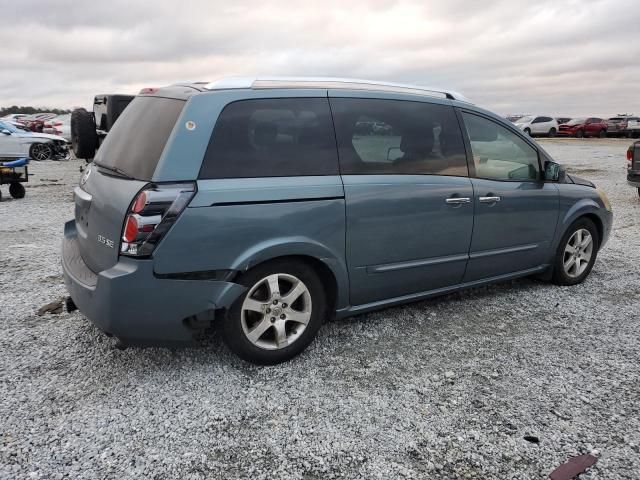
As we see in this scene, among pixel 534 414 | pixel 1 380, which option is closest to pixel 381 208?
pixel 534 414

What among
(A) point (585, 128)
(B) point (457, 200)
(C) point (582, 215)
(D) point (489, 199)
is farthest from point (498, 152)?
(A) point (585, 128)

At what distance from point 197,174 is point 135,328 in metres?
0.93

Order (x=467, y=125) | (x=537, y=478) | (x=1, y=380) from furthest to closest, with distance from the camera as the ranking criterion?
(x=467, y=125)
(x=1, y=380)
(x=537, y=478)

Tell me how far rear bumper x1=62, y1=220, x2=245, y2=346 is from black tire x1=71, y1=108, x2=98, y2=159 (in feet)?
9.57

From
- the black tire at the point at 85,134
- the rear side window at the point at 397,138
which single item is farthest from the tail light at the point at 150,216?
the black tire at the point at 85,134

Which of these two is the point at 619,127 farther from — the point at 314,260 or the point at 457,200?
the point at 314,260

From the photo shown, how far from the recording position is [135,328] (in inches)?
118

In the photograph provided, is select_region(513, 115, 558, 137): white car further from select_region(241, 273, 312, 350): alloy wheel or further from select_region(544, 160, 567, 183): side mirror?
select_region(241, 273, 312, 350): alloy wheel

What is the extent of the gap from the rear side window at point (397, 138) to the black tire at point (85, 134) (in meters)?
3.12

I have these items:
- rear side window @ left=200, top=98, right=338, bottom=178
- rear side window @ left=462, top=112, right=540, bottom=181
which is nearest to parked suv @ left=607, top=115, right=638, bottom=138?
rear side window @ left=462, top=112, right=540, bottom=181

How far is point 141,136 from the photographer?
328cm

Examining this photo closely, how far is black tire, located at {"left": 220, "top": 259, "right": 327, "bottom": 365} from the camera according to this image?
3.19m

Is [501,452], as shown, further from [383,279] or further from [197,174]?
[197,174]

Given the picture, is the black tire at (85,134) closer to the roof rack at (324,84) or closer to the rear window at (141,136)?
the rear window at (141,136)
